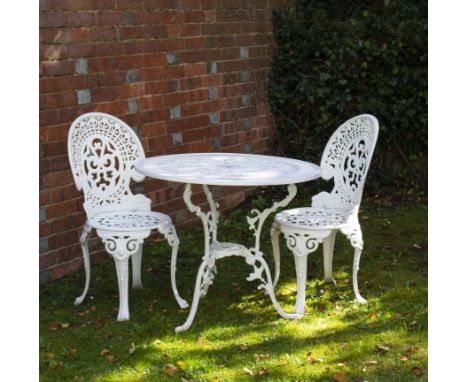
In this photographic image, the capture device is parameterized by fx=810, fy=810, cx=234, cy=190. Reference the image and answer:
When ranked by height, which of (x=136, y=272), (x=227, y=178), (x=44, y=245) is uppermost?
(x=227, y=178)

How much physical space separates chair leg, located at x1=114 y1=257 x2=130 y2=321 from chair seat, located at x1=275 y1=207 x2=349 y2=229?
914mm

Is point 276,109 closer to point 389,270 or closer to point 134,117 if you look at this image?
point 134,117

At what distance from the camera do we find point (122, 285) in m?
4.45

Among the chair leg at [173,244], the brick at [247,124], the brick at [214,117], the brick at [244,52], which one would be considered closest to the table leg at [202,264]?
the chair leg at [173,244]

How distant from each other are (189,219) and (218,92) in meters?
1.14

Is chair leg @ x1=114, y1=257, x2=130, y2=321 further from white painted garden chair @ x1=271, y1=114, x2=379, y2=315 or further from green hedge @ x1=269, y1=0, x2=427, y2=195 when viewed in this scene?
green hedge @ x1=269, y1=0, x2=427, y2=195

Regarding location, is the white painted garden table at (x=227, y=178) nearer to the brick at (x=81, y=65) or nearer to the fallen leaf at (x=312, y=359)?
the fallen leaf at (x=312, y=359)

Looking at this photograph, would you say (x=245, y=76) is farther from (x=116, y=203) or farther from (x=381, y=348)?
Result: (x=381, y=348)

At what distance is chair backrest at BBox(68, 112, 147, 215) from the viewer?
4746 millimetres

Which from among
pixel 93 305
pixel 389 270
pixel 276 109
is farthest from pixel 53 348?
pixel 276 109

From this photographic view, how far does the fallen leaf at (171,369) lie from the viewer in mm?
3738

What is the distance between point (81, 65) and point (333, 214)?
1.94m

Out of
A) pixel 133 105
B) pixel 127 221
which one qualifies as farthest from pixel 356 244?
pixel 133 105

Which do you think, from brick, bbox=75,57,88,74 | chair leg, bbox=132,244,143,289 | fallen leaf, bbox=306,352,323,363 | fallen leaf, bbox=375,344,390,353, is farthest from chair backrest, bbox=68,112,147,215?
fallen leaf, bbox=375,344,390,353
